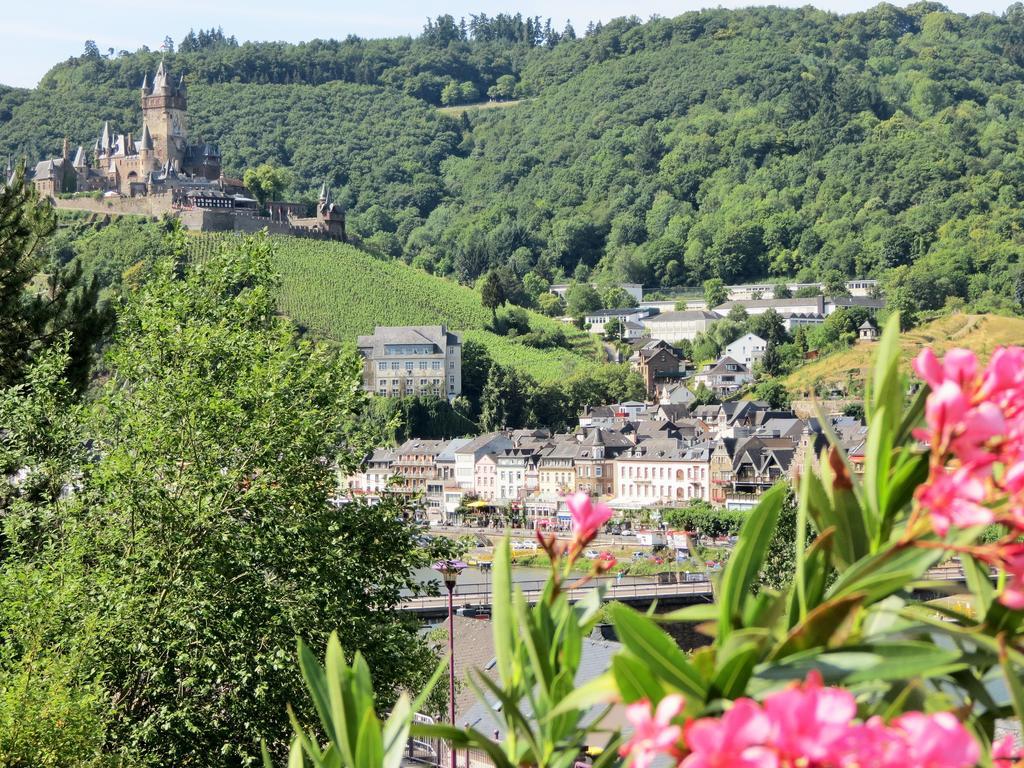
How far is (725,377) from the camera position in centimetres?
9444

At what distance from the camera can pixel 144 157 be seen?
10988cm

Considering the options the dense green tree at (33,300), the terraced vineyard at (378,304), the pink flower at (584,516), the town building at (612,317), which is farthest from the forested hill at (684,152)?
the pink flower at (584,516)

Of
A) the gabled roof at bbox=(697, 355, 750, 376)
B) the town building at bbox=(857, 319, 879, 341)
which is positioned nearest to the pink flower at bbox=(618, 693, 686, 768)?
the gabled roof at bbox=(697, 355, 750, 376)

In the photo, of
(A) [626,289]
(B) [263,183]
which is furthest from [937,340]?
(B) [263,183]

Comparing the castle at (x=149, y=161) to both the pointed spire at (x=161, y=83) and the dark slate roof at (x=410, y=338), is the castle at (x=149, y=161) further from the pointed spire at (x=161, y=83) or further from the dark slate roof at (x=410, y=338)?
the dark slate roof at (x=410, y=338)

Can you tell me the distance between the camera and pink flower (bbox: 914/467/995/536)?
66.9 inches

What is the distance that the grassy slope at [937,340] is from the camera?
89.8 metres

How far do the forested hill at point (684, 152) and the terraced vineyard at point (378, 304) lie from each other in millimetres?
23649

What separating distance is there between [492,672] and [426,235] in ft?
430

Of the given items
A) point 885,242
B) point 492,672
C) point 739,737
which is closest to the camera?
point 739,737

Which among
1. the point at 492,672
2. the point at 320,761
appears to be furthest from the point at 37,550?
the point at 492,672

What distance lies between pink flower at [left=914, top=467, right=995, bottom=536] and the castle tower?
371 ft

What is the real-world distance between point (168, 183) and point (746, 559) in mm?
107115

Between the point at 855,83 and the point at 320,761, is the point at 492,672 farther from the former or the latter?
the point at 855,83
